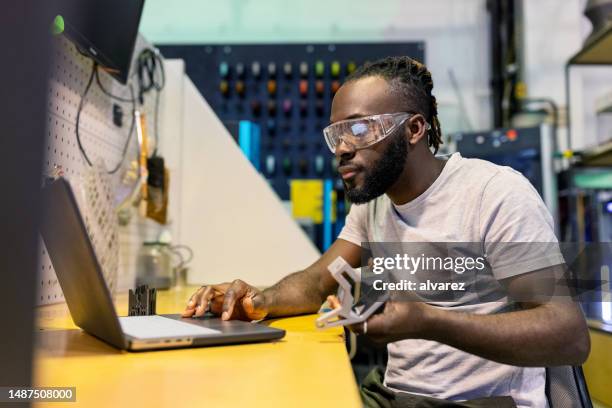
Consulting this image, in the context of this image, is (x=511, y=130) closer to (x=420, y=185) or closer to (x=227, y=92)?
(x=227, y=92)

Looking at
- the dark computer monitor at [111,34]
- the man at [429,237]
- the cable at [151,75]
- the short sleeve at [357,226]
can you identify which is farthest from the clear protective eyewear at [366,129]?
the cable at [151,75]

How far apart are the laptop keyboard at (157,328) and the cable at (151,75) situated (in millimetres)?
1268

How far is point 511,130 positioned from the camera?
345 centimetres

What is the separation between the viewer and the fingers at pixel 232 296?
1001 mm

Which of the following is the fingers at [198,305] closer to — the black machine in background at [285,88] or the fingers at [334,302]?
the fingers at [334,302]

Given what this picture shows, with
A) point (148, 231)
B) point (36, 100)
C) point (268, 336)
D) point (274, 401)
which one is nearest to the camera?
point (36, 100)

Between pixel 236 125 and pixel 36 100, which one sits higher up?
pixel 236 125

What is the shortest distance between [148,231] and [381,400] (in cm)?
123

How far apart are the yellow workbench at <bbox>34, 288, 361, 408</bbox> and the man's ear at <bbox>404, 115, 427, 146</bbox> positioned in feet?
1.64

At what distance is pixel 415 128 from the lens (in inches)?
48.0

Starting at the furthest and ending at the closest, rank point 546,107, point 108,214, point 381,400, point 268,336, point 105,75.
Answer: point 546,107, point 105,75, point 108,214, point 381,400, point 268,336

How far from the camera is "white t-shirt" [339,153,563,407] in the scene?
0.96 m

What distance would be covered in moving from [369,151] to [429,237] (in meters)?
0.21

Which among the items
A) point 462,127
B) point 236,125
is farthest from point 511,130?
→ point 236,125
